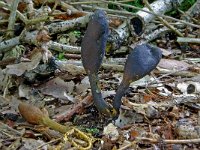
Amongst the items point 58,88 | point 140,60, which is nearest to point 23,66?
point 58,88

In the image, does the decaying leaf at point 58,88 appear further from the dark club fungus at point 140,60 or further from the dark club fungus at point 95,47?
the dark club fungus at point 140,60

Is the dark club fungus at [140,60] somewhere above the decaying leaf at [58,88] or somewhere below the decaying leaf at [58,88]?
above

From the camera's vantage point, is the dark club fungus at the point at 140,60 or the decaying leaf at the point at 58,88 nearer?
the dark club fungus at the point at 140,60

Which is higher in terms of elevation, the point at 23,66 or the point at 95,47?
the point at 95,47

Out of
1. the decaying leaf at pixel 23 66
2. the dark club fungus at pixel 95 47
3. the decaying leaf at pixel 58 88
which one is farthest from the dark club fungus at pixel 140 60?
the decaying leaf at pixel 23 66

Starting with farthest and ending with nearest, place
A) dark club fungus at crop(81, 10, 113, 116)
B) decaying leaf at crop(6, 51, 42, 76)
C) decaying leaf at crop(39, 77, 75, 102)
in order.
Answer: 1. decaying leaf at crop(6, 51, 42, 76)
2. decaying leaf at crop(39, 77, 75, 102)
3. dark club fungus at crop(81, 10, 113, 116)

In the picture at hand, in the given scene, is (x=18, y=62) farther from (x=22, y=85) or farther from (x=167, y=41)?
(x=167, y=41)

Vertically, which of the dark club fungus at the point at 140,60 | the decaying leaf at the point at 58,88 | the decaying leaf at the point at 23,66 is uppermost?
the dark club fungus at the point at 140,60

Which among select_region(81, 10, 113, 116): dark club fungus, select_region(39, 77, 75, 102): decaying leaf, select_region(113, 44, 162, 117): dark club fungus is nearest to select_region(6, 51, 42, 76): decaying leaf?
select_region(39, 77, 75, 102): decaying leaf

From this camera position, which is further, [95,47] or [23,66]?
[23,66]

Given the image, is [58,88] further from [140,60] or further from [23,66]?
[140,60]

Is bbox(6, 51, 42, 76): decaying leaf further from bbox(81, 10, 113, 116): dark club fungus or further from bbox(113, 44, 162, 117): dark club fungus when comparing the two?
bbox(113, 44, 162, 117): dark club fungus
